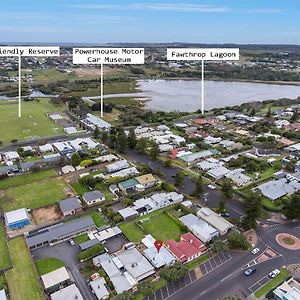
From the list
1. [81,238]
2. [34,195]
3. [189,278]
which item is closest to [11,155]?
[34,195]

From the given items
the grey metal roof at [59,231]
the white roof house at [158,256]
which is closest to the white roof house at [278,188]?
the white roof house at [158,256]

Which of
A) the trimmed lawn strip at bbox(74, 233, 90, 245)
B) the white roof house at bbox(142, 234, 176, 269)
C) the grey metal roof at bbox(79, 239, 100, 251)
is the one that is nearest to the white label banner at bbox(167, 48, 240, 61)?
the trimmed lawn strip at bbox(74, 233, 90, 245)

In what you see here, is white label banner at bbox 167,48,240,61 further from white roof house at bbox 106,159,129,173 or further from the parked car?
the parked car

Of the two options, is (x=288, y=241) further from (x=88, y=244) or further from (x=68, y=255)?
(x=68, y=255)

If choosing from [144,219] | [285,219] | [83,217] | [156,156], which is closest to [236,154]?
[156,156]

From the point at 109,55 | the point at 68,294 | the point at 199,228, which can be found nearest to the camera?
the point at 68,294

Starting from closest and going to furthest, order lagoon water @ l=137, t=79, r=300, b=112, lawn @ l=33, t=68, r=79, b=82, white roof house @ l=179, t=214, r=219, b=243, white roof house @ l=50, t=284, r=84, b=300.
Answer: white roof house @ l=50, t=284, r=84, b=300
white roof house @ l=179, t=214, r=219, b=243
lagoon water @ l=137, t=79, r=300, b=112
lawn @ l=33, t=68, r=79, b=82

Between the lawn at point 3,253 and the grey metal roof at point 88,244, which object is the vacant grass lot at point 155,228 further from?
the lawn at point 3,253
